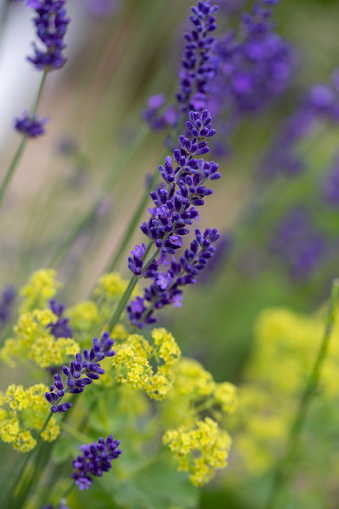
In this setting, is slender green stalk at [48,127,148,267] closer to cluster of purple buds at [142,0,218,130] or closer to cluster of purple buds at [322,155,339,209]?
cluster of purple buds at [142,0,218,130]

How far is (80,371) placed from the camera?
99 centimetres

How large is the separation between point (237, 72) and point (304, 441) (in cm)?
135

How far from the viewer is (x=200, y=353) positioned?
2607 mm

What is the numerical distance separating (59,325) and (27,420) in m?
0.20

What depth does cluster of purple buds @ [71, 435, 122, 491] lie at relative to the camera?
0.99 meters

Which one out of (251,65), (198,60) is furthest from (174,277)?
(251,65)

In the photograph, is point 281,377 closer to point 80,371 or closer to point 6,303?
point 6,303

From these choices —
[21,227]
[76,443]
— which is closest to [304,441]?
[76,443]

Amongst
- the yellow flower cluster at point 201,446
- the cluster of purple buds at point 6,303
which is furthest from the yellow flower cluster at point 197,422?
the cluster of purple buds at point 6,303

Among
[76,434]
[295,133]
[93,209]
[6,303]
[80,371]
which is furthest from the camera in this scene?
[295,133]

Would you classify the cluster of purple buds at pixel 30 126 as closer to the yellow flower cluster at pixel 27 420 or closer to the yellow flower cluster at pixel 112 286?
the yellow flower cluster at pixel 112 286

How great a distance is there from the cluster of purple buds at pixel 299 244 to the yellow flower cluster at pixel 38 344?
235 cm

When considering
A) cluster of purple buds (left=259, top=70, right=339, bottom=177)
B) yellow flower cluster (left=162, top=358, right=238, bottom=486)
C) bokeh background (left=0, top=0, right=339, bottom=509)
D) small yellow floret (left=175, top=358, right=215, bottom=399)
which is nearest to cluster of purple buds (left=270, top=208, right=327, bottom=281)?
bokeh background (left=0, top=0, right=339, bottom=509)

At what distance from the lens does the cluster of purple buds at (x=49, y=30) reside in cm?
127
